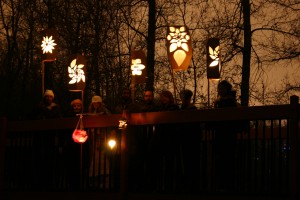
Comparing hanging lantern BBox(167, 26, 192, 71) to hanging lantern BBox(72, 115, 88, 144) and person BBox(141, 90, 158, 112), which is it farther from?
hanging lantern BBox(72, 115, 88, 144)

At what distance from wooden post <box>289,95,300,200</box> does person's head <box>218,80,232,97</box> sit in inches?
62.2

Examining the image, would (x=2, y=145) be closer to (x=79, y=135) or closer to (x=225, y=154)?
(x=79, y=135)

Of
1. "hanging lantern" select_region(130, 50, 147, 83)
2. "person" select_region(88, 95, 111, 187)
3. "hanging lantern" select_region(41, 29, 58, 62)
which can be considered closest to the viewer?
"person" select_region(88, 95, 111, 187)

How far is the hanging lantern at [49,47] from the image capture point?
17.3 metres

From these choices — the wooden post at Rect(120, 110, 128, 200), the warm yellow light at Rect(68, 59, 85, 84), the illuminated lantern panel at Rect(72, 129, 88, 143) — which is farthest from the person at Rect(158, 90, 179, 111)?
the warm yellow light at Rect(68, 59, 85, 84)

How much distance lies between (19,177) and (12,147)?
0.66m

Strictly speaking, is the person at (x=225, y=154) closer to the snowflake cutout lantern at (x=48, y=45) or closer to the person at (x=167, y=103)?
the person at (x=167, y=103)

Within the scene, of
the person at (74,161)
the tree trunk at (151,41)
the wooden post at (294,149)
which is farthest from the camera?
the tree trunk at (151,41)

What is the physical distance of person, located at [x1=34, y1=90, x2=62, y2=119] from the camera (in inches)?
579

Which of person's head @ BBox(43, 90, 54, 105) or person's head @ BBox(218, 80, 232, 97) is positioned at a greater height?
person's head @ BBox(218, 80, 232, 97)

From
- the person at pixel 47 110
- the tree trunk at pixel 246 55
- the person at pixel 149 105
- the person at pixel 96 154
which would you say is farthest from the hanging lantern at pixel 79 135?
the tree trunk at pixel 246 55

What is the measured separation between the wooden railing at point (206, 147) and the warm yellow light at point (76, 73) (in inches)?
78.0

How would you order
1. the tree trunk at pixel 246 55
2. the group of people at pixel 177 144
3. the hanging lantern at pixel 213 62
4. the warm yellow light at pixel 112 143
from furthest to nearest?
1. the tree trunk at pixel 246 55
2. the hanging lantern at pixel 213 62
3. the warm yellow light at pixel 112 143
4. the group of people at pixel 177 144

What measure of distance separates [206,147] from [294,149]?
1.60 m
